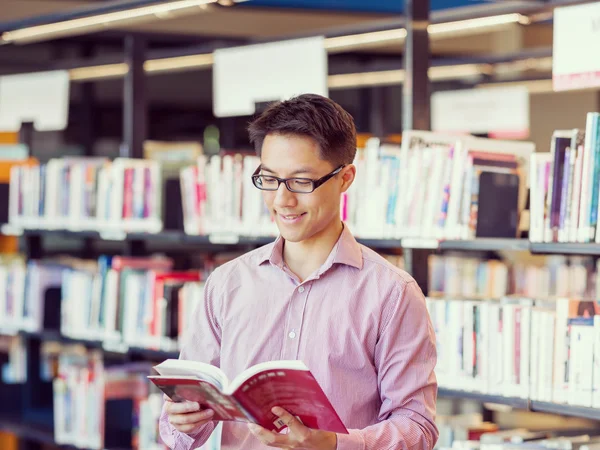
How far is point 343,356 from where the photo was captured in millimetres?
2225

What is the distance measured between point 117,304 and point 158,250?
12.6 ft

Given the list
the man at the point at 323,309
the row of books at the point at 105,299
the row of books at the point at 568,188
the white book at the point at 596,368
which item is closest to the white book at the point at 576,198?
the row of books at the point at 568,188

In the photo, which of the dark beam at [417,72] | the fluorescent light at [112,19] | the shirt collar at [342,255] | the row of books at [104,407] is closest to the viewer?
the shirt collar at [342,255]

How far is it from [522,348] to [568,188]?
0.54m

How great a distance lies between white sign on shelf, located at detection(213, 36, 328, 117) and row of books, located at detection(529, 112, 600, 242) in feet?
4.54

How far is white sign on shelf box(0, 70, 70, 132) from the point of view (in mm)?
5703

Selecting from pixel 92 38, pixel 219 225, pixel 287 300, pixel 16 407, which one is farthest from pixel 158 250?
pixel 287 300

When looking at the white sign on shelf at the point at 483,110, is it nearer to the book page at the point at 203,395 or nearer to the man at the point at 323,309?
the man at the point at 323,309

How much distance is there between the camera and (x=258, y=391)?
6.26 ft

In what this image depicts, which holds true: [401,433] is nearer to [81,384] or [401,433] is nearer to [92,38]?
[81,384]

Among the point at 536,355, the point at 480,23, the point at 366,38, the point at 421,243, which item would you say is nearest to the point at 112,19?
the point at 366,38

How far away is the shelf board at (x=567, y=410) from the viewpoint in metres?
2.99

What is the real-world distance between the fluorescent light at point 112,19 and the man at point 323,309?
6.16 ft

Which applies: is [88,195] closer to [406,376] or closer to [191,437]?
[191,437]
